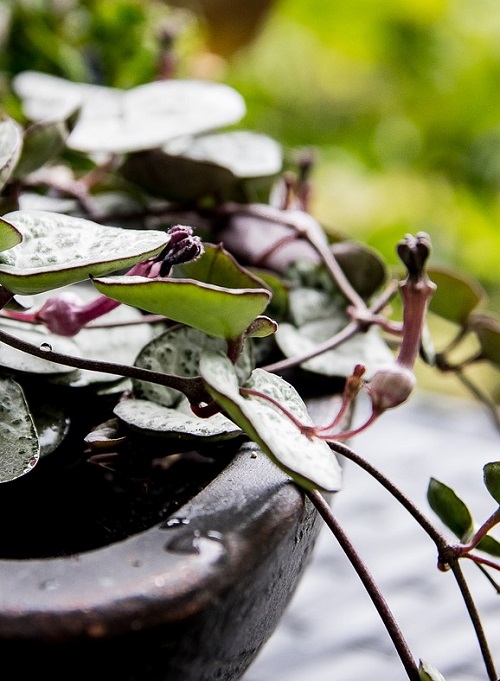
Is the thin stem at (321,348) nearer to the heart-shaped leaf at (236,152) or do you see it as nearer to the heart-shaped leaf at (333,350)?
the heart-shaped leaf at (333,350)

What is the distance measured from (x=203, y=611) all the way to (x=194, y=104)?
0.37 metres

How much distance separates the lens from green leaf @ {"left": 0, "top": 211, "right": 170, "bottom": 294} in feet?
Answer: 0.84

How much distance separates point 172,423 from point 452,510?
130 mm

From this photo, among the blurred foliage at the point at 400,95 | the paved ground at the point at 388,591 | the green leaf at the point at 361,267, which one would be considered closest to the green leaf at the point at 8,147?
the green leaf at the point at 361,267

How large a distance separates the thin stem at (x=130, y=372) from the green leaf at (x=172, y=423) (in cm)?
1

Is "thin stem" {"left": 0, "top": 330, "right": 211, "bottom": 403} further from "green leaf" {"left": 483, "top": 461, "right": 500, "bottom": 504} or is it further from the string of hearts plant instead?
"green leaf" {"left": 483, "top": 461, "right": 500, "bottom": 504}

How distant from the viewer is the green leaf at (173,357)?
322 mm

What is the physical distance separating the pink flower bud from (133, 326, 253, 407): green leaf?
5cm

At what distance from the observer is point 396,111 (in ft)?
7.01

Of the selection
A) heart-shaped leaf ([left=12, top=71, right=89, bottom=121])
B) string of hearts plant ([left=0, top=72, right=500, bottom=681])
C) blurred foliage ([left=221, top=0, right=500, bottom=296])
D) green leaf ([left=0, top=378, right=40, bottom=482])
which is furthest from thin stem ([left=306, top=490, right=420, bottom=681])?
blurred foliage ([left=221, top=0, right=500, bottom=296])

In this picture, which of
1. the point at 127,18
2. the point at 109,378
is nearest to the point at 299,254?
the point at 109,378

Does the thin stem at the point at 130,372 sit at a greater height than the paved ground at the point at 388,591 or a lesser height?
greater

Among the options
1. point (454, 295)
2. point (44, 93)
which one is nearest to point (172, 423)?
point (454, 295)

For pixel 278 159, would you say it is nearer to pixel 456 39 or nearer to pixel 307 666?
pixel 307 666
